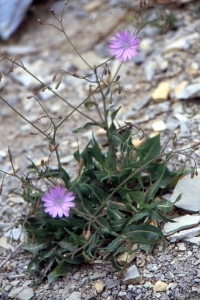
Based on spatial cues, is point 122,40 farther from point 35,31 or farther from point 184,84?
point 35,31

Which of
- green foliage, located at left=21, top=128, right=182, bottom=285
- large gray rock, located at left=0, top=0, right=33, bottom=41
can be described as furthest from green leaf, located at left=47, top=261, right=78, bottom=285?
large gray rock, located at left=0, top=0, right=33, bottom=41

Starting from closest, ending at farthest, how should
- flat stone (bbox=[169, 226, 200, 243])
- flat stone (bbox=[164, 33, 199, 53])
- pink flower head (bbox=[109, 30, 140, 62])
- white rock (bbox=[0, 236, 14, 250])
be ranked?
pink flower head (bbox=[109, 30, 140, 62]), flat stone (bbox=[169, 226, 200, 243]), white rock (bbox=[0, 236, 14, 250]), flat stone (bbox=[164, 33, 199, 53])

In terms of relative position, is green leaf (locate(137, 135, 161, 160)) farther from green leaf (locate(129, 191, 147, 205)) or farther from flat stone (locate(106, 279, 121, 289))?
flat stone (locate(106, 279, 121, 289))

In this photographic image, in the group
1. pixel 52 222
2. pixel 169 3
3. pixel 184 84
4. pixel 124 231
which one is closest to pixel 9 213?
pixel 52 222

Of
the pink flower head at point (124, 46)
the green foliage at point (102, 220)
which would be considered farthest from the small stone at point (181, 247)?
the pink flower head at point (124, 46)

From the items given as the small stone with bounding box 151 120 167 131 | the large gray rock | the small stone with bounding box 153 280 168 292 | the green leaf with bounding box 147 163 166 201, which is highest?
Result: the large gray rock

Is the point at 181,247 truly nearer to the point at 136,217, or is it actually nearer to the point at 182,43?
the point at 136,217
